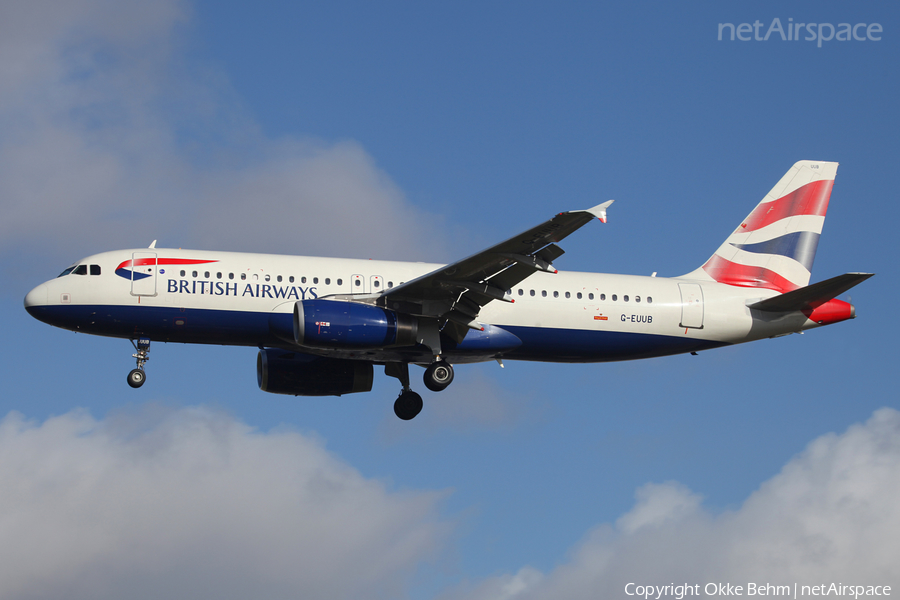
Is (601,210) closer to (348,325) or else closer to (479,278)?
(479,278)

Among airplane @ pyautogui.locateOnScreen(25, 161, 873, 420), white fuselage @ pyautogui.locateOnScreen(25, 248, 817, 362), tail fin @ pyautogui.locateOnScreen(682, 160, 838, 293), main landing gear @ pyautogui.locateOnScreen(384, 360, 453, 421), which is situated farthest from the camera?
tail fin @ pyautogui.locateOnScreen(682, 160, 838, 293)

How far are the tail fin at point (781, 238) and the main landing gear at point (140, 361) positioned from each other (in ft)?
58.7

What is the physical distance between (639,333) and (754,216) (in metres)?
7.54

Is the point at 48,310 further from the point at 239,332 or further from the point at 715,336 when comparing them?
the point at 715,336

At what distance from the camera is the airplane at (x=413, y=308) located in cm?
2802

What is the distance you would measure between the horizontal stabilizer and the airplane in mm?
46

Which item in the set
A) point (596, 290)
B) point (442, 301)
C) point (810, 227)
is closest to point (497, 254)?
point (442, 301)

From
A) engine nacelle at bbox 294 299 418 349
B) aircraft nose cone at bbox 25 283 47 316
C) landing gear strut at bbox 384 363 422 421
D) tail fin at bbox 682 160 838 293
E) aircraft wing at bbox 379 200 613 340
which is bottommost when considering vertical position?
landing gear strut at bbox 384 363 422 421

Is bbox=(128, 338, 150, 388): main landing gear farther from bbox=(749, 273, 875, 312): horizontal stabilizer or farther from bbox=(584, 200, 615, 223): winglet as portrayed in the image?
bbox=(749, 273, 875, 312): horizontal stabilizer

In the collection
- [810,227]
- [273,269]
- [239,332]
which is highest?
[810,227]

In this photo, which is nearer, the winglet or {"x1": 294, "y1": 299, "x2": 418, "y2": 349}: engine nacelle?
the winglet

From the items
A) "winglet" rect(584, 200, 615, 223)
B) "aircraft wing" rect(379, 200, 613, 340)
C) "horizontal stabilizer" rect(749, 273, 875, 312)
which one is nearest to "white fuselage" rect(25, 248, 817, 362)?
"horizontal stabilizer" rect(749, 273, 875, 312)

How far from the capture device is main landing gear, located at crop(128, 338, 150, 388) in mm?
29361

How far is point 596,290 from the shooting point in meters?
31.5
